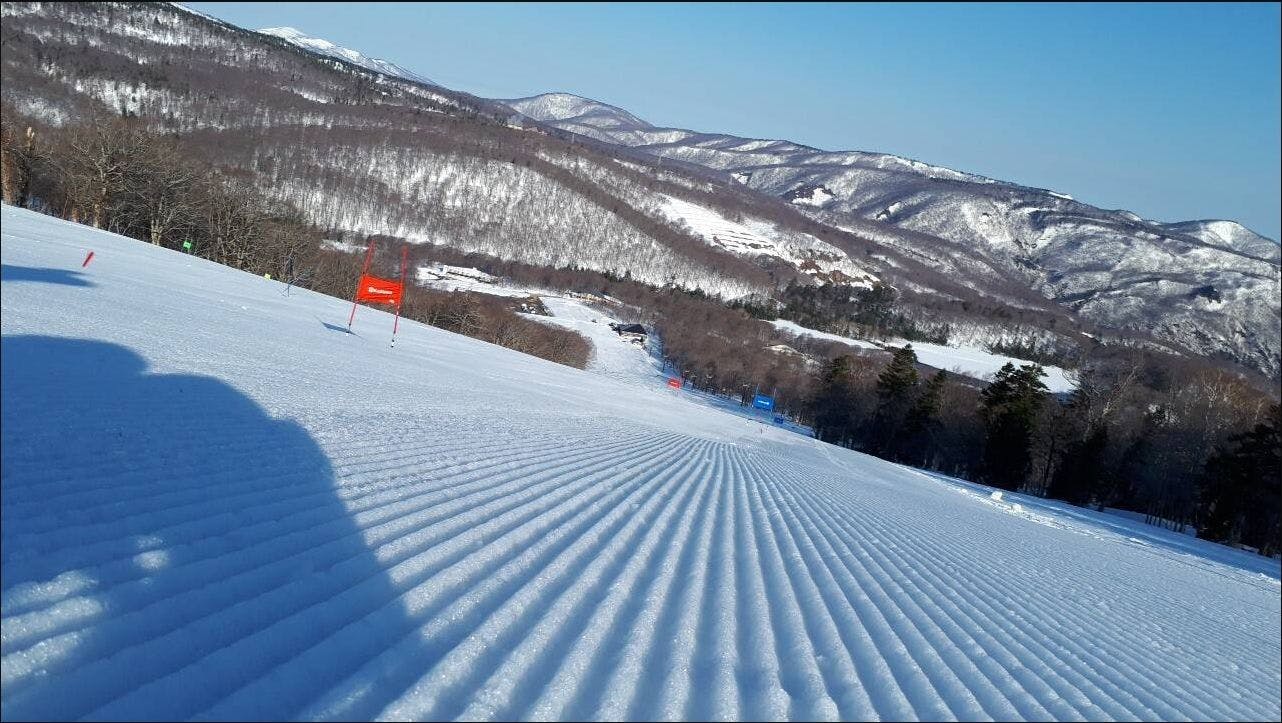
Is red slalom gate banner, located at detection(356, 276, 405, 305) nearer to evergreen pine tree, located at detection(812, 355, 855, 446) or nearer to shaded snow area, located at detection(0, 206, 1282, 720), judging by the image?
shaded snow area, located at detection(0, 206, 1282, 720)

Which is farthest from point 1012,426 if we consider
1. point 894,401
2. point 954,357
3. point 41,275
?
point 954,357

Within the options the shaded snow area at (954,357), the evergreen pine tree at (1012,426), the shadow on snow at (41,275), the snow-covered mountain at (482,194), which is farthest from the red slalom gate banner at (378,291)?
the snow-covered mountain at (482,194)

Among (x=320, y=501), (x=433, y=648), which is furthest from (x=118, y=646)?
(x=320, y=501)

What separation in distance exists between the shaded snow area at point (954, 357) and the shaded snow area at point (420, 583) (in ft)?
242

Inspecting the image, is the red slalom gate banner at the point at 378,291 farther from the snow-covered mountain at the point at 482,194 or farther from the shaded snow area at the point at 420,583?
the snow-covered mountain at the point at 482,194

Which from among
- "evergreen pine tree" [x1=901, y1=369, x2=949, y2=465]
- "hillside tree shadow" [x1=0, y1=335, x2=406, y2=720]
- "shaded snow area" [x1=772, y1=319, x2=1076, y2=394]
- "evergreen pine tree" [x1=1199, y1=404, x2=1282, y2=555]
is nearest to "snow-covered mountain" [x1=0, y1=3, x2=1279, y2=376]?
"shaded snow area" [x1=772, y1=319, x2=1076, y2=394]

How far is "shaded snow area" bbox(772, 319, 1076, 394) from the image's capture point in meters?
80.9

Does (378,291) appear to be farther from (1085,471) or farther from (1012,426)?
(1012,426)

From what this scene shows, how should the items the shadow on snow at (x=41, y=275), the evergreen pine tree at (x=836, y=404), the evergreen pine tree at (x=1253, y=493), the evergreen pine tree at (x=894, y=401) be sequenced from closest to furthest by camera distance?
the shadow on snow at (x=41, y=275), the evergreen pine tree at (x=1253, y=493), the evergreen pine tree at (x=894, y=401), the evergreen pine tree at (x=836, y=404)

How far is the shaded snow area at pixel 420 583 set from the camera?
2.38m

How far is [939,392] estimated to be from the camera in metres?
45.7

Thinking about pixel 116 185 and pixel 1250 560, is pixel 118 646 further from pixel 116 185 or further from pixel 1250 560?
pixel 1250 560

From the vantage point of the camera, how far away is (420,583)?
340cm

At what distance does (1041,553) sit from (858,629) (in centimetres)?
815
